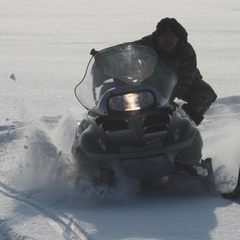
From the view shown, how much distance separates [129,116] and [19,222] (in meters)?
1.34

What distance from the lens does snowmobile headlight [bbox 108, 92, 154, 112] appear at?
5891mm

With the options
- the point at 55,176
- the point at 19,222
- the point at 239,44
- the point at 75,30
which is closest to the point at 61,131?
the point at 55,176

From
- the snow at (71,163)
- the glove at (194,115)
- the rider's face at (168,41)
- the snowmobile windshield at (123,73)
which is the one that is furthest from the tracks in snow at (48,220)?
the rider's face at (168,41)

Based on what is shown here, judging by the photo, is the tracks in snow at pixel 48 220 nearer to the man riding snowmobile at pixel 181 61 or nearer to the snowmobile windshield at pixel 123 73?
the snowmobile windshield at pixel 123 73

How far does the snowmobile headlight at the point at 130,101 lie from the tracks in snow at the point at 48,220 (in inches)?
37.5

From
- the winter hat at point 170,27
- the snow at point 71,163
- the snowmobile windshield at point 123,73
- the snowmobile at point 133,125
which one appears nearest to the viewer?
the snow at point 71,163

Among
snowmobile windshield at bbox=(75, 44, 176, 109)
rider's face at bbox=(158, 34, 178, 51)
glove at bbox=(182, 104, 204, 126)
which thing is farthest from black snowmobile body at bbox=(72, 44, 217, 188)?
glove at bbox=(182, 104, 204, 126)

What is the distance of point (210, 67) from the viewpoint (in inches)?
593

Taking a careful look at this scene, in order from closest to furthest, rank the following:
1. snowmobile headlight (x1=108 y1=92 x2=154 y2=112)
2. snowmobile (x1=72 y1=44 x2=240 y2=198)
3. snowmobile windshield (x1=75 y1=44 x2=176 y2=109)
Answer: snowmobile (x1=72 y1=44 x2=240 y2=198) < snowmobile headlight (x1=108 y1=92 x2=154 y2=112) < snowmobile windshield (x1=75 y1=44 x2=176 y2=109)

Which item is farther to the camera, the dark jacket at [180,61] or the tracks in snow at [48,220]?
the dark jacket at [180,61]

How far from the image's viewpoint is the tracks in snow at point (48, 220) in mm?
4594

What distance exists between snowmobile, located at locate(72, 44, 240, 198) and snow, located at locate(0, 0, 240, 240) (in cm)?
21

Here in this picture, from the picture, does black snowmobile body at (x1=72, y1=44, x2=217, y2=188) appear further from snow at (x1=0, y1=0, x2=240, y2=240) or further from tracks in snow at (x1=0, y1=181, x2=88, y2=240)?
tracks in snow at (x1=0, y1=181, x2=88, y2=240)

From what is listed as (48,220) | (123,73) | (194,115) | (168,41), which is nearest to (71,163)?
(123,73)
